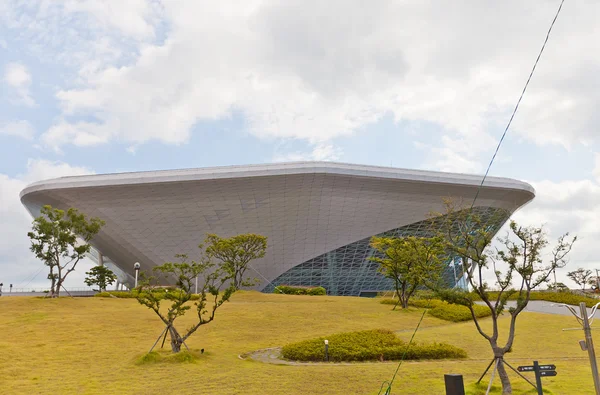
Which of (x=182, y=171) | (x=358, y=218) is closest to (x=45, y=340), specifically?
(x=182, y=171)

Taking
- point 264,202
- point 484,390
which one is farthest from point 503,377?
point 264,202

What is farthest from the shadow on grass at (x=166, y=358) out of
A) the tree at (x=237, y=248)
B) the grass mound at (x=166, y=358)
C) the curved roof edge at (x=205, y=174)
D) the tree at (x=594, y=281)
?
the tree at (x=594, y=281)

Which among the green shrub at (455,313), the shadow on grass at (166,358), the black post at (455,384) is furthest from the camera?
the green shrub at (455,313)

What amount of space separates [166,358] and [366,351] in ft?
20.0

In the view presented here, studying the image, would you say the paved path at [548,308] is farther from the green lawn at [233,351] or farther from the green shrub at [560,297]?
the green lawn at [233,351]

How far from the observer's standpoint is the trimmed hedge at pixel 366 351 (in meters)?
14.2

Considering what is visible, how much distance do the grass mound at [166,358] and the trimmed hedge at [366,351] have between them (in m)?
2.92

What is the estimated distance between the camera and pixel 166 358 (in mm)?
13461

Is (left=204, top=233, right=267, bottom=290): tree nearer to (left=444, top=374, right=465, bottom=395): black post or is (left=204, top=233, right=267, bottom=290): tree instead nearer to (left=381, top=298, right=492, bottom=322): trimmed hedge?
(left=381, top=298, right=492, bottom=322): trimmed hedge

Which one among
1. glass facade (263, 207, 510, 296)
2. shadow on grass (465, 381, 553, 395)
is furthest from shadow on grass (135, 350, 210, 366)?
glass facade (263, 207, 510, 296)

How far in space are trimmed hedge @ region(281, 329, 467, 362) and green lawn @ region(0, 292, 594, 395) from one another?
2.48ft

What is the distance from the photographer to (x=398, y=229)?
47344 millimetres

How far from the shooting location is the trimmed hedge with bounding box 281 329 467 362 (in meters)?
14.2

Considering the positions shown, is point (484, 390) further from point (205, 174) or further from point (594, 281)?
point (594, 281)
